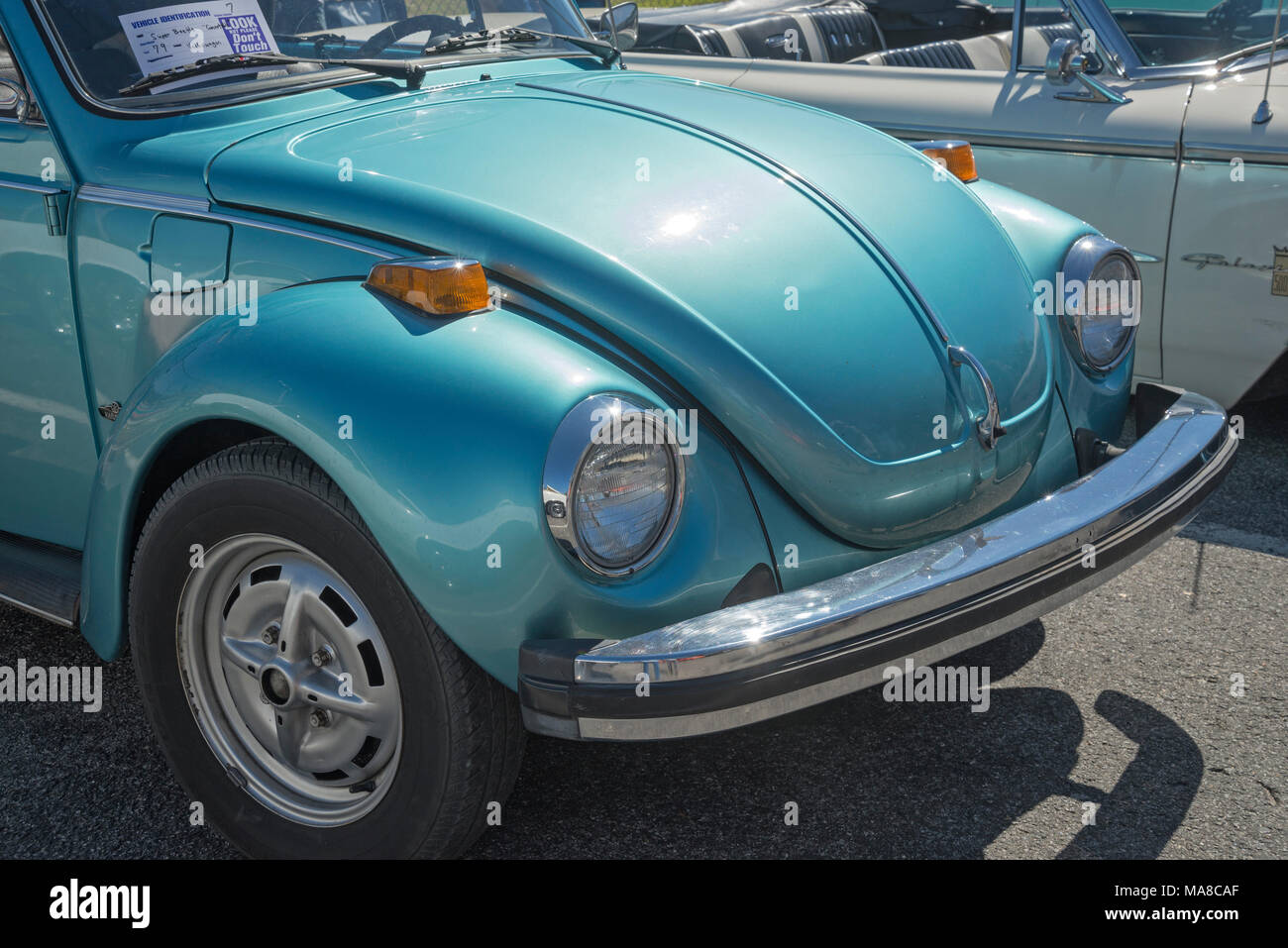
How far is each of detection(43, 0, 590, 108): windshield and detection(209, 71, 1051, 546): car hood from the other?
0.79 ft

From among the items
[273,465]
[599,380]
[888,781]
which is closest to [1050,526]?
[888,781]

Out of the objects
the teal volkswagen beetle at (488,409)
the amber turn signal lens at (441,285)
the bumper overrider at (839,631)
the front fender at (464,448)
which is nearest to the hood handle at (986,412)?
the teal volkswagen beetle at (488,409)

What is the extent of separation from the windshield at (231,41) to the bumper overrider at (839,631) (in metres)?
1.59

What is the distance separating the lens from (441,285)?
2162 mm

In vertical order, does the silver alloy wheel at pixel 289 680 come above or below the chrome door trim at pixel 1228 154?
below

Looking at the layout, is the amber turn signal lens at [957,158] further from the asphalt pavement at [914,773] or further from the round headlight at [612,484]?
the round headlight at [612,484]

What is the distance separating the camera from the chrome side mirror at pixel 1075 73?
421cm

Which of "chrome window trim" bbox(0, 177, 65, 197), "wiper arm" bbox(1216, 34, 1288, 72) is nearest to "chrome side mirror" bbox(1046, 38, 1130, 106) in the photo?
"wiper arm" bbox(1216, 34, 1288, 72)

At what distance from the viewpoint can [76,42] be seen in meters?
2.71

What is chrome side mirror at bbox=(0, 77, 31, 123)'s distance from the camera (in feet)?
8.96

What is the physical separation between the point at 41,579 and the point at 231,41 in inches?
49.1

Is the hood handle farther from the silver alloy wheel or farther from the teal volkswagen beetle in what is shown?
the silver alloy wheel
